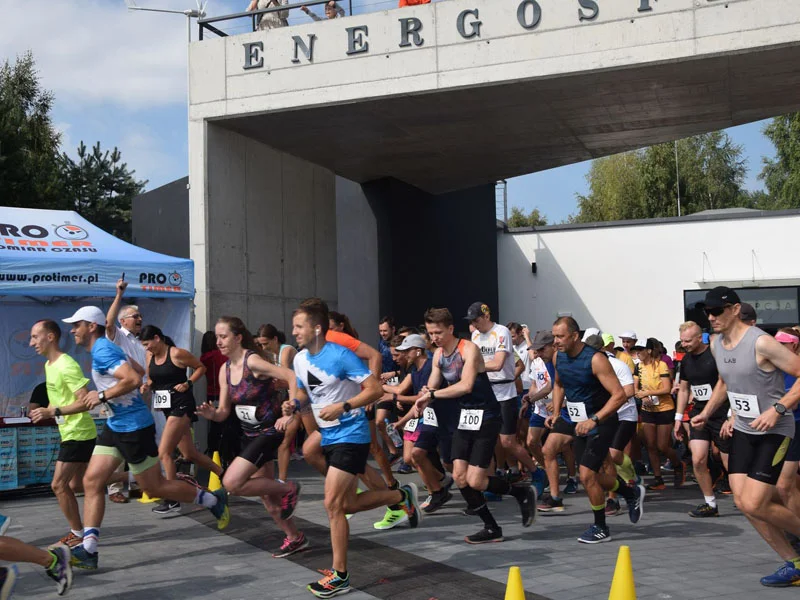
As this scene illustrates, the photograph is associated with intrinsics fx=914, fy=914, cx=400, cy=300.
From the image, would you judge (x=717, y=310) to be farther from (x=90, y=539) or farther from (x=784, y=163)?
(x=784, y=163)

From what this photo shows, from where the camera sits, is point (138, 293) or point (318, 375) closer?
point (318, 375)

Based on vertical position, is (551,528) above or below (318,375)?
below

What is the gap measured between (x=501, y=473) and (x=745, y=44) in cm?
595

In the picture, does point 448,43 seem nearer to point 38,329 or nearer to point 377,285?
point 377,285

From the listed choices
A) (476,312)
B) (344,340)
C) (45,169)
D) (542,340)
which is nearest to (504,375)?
(542,340)

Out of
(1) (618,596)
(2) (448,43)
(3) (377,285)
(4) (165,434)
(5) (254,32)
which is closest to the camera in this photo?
(1) (618,596)

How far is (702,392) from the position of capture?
9055 millimetres

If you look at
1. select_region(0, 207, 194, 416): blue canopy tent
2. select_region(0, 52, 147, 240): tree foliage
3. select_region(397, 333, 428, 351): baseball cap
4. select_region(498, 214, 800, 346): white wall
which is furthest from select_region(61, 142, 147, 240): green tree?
select_region(397, 333, 428, 351): baseball cap

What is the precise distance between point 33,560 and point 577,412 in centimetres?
435

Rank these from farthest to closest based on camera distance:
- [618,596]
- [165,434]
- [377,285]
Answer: [377,285]
[165,434]
[618,596]

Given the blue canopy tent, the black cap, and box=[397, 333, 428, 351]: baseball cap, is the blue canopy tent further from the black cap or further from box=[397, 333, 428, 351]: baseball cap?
the black cap

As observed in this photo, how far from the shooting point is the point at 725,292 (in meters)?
6.09

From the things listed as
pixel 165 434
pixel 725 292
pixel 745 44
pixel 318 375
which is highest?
pixel 745 44

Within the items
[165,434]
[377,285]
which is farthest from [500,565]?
[377,285]
